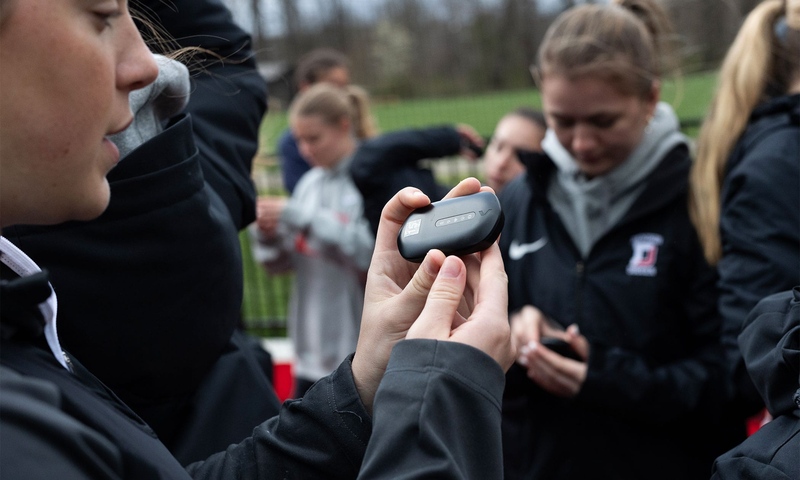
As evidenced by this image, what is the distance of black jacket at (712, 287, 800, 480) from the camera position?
1.35m

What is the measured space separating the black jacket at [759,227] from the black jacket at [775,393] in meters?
0.66

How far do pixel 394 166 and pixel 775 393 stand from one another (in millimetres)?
2440

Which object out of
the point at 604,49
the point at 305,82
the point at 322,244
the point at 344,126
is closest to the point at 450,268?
the point at 604,49

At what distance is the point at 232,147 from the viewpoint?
2000mm

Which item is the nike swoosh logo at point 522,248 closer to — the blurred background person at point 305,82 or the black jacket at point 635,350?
the black jacket at point 635,350

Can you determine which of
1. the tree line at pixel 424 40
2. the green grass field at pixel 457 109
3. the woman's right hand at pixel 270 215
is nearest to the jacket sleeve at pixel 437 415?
the woman's right hand at pixel 270 215

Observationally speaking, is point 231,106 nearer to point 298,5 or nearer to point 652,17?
point 652,17

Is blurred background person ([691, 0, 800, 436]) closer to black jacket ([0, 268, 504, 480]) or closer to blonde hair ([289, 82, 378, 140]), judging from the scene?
black jacket ([0, 268, 504, 480])

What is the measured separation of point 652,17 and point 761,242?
4.09 ft

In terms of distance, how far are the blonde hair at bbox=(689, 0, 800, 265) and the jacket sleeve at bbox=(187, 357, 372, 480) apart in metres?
1.61

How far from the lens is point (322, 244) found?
14.1 ft

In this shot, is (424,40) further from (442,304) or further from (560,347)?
(442,304)

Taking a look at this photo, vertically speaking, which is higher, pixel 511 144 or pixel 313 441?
pixel 313 441

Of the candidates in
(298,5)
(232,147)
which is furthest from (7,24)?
(298,5)
